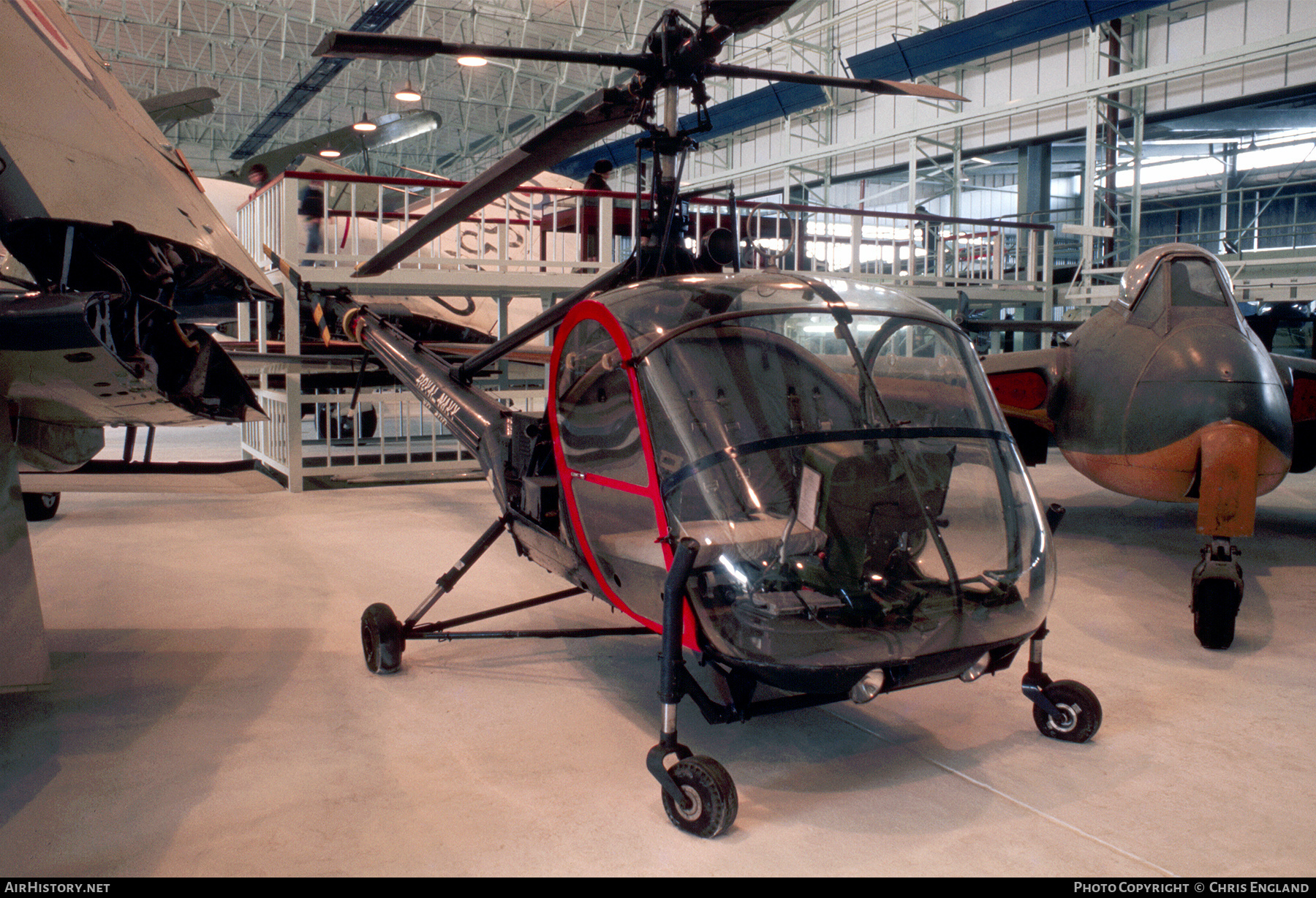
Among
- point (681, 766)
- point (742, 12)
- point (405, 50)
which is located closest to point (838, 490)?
point (681, 766)

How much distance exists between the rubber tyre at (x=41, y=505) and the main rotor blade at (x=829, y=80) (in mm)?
6357

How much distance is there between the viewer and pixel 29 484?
657 cm

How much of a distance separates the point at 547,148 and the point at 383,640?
2155mm

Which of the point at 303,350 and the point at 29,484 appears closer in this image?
the point at 29,484

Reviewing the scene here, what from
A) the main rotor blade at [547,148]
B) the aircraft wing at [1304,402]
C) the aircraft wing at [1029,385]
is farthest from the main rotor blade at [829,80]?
the aircraft wing at [1304,402]

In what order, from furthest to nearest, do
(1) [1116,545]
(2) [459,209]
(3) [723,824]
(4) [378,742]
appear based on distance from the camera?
(1) [1116,545]
(2) [459,209]
(4) [378,742]
(3) [723,824]

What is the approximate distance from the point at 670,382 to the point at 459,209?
1.30 meters

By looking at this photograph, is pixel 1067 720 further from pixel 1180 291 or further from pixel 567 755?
pixel 1180 291

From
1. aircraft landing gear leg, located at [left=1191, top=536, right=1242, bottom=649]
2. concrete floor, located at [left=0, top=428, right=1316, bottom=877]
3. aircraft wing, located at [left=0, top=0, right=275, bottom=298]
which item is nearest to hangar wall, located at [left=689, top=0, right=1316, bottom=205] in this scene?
aircraft landing gear leg, located at [left=1191, top=536, right=1242, bottom=649]

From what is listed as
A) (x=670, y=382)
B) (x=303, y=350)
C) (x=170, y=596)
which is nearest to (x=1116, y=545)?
(x=670, y=382)

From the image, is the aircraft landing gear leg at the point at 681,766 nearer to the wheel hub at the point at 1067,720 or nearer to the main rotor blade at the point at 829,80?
the wheel hub at the point at 1067,720

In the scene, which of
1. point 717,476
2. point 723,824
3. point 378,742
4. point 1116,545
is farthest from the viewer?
point 1116,545

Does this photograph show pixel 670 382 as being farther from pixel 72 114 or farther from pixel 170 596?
pixel 170 596

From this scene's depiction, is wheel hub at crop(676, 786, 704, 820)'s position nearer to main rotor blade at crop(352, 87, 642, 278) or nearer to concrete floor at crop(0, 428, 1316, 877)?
concrete floor at crop(0, 428, 1316, 877)
